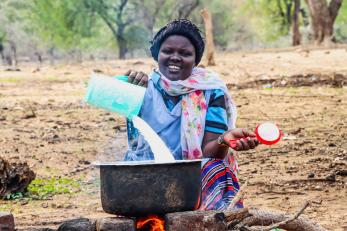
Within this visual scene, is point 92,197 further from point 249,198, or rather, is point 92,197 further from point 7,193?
point 249,198

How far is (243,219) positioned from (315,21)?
821 inches

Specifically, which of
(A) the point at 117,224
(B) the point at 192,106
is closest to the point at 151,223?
(A) the point at 117,224

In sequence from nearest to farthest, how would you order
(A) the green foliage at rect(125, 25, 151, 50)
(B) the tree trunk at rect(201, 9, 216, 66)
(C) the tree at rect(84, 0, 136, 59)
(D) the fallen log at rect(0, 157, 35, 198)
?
(D) the fallen log at rect(0, 157, 35, 198)
(B) the tree trunk at rect(201, 9, 216, 66)
(C) the tree at rect(84, 0, 136, 59)
(A) the green foliage at rect(125, 25, 151, 50)

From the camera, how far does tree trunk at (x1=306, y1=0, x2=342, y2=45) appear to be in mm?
23594

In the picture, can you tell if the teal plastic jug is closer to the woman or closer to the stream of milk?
the stream of milk

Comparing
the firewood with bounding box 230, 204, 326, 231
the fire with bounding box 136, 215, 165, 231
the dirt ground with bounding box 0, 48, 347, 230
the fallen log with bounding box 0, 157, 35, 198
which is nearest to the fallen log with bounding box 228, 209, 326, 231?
the firewood with bounding box 230, 204, 326, 231

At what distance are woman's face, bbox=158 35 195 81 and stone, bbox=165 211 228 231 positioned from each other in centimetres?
96

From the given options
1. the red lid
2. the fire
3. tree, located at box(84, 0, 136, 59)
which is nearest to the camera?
the red lid

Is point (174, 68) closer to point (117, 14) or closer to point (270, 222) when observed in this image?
point (270, 222)

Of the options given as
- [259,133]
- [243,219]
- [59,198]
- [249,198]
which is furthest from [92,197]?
[259,133]

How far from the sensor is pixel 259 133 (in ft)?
10.6

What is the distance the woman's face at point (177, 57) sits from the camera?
402cm

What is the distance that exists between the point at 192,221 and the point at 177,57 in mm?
1045

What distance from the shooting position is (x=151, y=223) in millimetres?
3461
